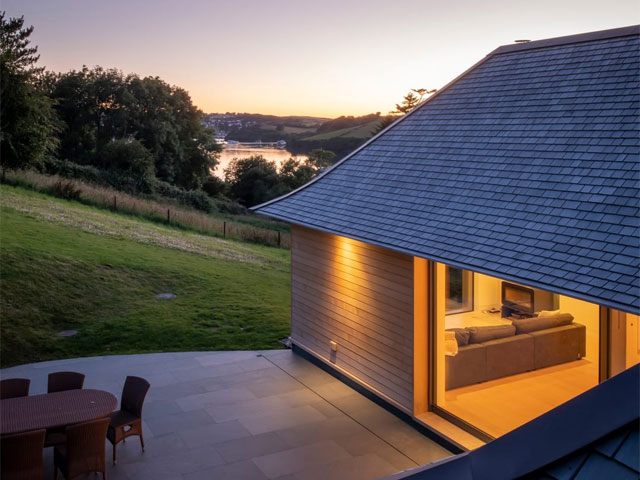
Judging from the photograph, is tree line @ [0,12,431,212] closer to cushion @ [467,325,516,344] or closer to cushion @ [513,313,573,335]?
cushion @ [467,325,516,344]

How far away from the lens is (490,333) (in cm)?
874

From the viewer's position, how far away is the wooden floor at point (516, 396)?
7582 millimetres

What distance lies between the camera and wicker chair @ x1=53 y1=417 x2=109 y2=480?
668 cm

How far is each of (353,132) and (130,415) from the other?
4834 cm

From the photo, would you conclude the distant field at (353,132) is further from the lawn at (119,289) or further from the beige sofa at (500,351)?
the beige sofa at (500,351)

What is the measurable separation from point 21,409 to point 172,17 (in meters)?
20.7

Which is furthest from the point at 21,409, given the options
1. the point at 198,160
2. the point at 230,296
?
the point at 198,160

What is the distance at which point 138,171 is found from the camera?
121 ft

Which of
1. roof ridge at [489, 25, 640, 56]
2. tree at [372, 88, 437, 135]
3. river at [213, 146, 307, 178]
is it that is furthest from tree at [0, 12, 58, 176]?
tree at [372, 88, 437, 135]

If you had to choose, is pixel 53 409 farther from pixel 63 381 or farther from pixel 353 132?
pixel 353 132

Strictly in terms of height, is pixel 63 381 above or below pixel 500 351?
below

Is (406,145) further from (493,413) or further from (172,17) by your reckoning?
(172,17)

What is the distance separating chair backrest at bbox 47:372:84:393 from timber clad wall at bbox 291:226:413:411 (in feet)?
13.7

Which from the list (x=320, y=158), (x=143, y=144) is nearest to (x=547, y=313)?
(x=143, y=144)
